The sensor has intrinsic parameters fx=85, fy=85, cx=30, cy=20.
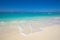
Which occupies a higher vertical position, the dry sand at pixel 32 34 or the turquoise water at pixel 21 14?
the turquoise water at pixel 21 14

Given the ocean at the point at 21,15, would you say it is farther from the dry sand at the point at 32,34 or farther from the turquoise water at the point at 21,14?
the dry sand at the point at 32,34

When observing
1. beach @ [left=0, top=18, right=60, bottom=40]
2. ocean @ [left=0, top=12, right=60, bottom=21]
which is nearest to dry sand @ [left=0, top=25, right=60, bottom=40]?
beach @ [left=0, top=18, right=60, bottom=40]

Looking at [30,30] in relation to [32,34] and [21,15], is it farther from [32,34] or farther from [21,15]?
[21,15]

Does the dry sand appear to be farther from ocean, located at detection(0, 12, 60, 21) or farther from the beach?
ocean, located at detection(0, 12, 60, 21)

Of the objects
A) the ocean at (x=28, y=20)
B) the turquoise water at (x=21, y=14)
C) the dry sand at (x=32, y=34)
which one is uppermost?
the turquoise water at (x=21, y=14)

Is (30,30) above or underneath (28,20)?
underneath

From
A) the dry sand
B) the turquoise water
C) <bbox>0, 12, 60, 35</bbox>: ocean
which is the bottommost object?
the dry sand

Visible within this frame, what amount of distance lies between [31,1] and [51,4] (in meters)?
0.22

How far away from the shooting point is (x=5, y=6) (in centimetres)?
93

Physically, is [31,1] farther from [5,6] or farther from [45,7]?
[5,6]

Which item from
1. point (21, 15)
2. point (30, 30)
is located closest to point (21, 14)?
point (21, 15)

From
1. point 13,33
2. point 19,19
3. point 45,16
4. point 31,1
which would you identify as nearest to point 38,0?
point 31,1

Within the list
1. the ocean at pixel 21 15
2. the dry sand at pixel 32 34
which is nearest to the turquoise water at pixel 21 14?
the ocean at pixel 21 15

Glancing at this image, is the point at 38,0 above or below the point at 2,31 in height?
above
